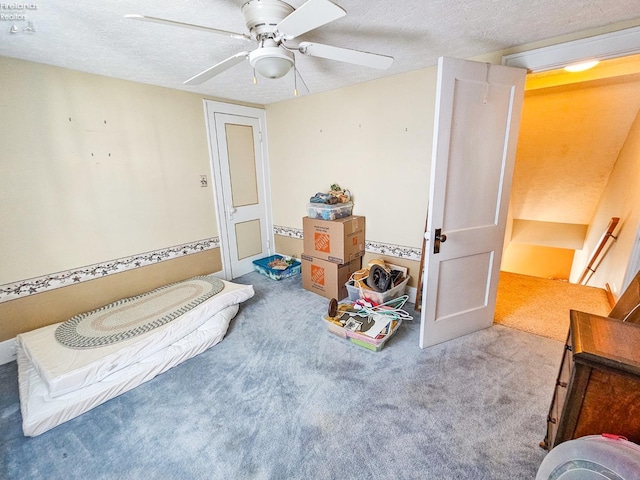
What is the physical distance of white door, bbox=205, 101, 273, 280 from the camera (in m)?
3.33

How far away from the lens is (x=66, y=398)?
5.53 feet

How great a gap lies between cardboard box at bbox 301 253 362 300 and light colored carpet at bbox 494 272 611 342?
1.46m

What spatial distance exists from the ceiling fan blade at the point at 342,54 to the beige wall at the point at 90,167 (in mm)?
2045

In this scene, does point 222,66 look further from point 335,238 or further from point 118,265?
point 118,265

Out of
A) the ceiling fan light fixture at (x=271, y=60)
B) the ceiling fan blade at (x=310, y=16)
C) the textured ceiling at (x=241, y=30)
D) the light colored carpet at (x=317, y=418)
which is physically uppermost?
the textured ceiling at (x=241, y=30)

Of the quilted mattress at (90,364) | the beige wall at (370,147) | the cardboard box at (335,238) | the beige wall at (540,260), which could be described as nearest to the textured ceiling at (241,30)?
the beige wall at (370,147)

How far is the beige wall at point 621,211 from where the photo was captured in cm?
260

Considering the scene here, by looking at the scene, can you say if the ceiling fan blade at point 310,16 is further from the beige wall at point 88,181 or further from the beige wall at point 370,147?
the beige wall at point 88,181

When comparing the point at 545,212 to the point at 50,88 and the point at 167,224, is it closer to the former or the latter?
the point at 167,224

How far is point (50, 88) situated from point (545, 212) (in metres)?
5.85

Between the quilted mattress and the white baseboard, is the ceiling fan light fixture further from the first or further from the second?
the white baseboard

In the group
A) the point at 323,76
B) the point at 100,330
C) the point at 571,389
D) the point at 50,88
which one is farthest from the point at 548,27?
the point at 100,330

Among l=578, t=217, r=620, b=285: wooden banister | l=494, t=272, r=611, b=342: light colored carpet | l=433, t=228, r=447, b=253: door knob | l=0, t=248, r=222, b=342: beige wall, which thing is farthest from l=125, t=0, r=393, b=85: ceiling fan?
l=578, t=217, r=620, b=285: wooden banister

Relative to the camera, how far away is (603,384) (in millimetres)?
1001
